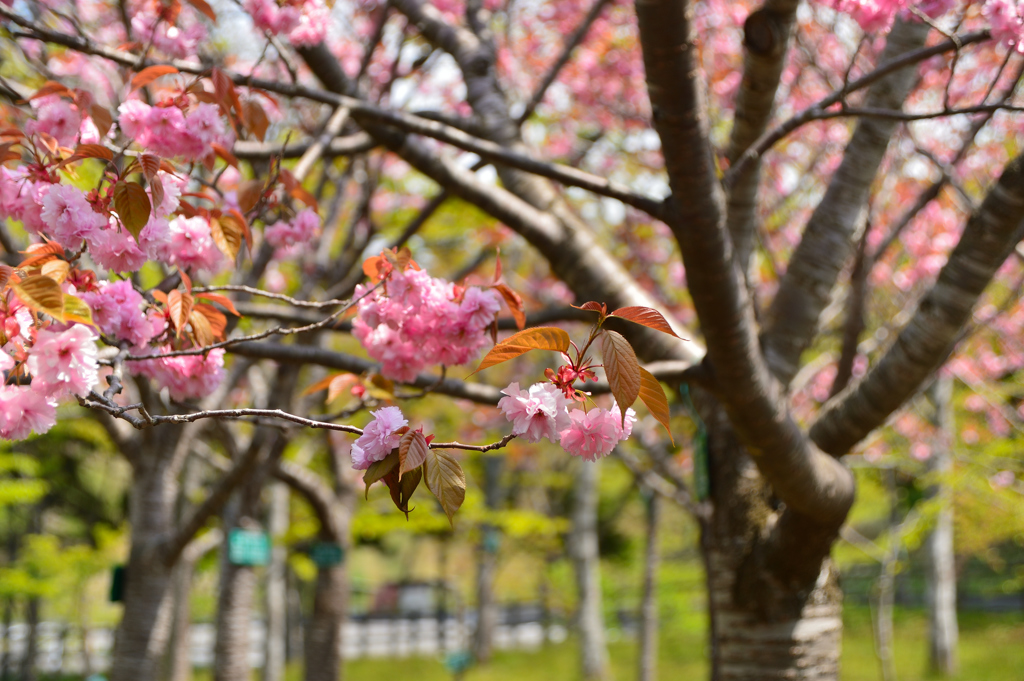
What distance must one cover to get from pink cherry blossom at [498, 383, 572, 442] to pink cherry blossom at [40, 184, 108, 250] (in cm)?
93

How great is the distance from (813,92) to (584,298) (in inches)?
202

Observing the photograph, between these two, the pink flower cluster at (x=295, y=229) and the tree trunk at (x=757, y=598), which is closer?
the pink flower cluster at (x=295, y=229)

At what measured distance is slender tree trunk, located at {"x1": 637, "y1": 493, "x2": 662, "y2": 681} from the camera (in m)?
8.92

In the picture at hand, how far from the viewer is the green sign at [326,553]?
5.50 meters

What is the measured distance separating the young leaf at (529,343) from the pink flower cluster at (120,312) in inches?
35.0

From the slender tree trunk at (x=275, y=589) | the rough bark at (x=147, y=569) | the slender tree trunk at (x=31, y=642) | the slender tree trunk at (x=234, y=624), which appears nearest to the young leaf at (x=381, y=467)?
the rough bark at (x=147, y=569)

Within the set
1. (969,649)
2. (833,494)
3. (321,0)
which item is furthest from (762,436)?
(969,649)

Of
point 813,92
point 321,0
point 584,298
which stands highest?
point 813,92

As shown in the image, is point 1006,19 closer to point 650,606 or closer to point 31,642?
point 650,606

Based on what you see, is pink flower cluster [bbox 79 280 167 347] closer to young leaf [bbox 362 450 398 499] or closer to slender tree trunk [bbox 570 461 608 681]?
young leaf [bbox 362 450 398 499]

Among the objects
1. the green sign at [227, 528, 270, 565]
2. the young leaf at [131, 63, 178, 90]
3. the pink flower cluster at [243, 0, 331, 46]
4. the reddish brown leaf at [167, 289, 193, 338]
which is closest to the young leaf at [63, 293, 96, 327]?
the reddish brown leaf at [167, 289, 193, 338]

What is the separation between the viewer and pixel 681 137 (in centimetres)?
166

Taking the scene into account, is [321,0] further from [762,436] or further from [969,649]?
[969,649]

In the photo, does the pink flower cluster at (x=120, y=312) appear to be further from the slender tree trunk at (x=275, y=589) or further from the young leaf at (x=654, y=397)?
the slender tree trunk at (x=275, y=589)
